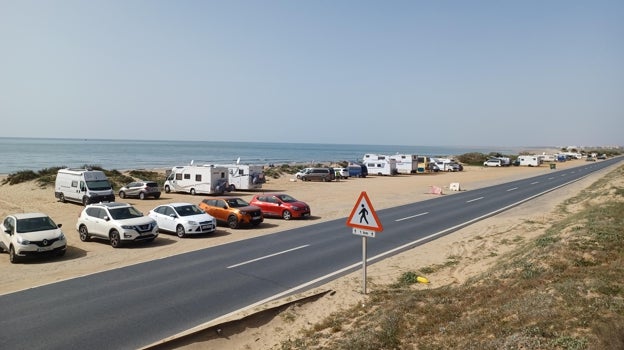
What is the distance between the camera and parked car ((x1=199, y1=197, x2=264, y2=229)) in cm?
2211

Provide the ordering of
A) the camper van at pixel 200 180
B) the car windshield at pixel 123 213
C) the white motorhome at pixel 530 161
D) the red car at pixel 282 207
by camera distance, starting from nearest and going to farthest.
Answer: the car windshield at pixel 123 213
the red car at pixel 282 207
the camper van at pixel 200 180
the white motorhome at pixel 530 161

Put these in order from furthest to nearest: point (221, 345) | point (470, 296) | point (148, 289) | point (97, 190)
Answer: point (97, 190) → point (148, 289) → point (470, 296) → point (221, 345)

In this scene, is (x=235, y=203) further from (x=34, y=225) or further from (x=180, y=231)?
(x=34, y=225)

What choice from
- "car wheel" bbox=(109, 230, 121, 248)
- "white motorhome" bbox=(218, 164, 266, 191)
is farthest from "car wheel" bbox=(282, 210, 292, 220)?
"white motorhome" bbox=(218, 164, 266, 191)

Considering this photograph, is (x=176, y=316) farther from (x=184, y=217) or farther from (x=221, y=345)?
(x=184, y=217)

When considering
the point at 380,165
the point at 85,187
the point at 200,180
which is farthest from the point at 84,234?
the point at 380,165

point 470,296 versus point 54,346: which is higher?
point 470,296

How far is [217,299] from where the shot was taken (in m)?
10.9

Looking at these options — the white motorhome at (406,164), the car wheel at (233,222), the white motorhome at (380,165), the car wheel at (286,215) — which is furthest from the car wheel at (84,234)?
the white motorhome at (406,164)

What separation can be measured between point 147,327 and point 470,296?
6.88m

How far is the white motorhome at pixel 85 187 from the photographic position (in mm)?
29922

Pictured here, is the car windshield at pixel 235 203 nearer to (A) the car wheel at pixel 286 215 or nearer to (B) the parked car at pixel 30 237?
(A) the car wheel at pixel 286 215

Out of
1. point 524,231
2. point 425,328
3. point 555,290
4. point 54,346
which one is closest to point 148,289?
point 54,346

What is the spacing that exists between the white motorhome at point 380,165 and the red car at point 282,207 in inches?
1667
